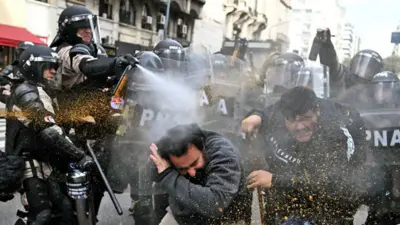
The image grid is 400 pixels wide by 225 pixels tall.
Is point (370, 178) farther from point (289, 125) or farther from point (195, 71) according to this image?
point (195, 71)

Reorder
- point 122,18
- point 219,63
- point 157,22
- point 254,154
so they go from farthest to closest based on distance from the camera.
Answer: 1. point 122,18
2. point 157,22
3. point 219,63
4. point 254,154

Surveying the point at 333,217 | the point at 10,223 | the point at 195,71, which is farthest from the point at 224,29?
the point at 10,223

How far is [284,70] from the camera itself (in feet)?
10.4

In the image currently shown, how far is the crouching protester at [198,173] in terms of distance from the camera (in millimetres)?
1958

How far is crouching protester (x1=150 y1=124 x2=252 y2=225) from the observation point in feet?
6.42

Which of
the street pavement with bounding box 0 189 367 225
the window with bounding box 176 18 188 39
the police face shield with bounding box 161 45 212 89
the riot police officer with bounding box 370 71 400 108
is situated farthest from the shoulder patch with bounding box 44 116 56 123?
the riot police officer with bounding box 370 71 400 108

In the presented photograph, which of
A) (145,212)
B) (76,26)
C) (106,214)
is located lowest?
(106,214)

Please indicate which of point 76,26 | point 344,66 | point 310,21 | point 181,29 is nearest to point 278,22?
point 310,21

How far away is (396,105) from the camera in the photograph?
289 cm

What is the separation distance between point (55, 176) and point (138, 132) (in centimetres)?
55

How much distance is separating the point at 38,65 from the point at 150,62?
0.68 m

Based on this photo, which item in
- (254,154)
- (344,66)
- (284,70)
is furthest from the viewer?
(344,66)

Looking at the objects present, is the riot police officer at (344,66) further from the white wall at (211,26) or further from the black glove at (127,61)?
the black glove at (127,61)

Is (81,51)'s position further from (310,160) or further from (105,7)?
(105,7)
